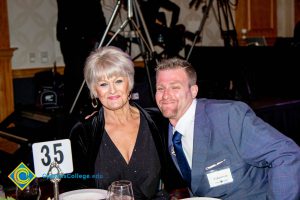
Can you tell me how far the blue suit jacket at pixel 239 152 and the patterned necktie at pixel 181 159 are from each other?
5 centimetres

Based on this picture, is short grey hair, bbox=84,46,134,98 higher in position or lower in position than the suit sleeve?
higher

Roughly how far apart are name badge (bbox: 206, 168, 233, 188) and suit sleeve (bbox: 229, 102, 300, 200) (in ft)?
0.32

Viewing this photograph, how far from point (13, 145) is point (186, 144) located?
3.71 meters

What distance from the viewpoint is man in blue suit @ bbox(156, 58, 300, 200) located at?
1.71 meters

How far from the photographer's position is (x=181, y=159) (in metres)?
1.89

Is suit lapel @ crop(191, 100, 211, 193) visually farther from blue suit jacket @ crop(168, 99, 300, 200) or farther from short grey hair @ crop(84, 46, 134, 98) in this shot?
short grey hair @ crop(84, 46, 134, 98)

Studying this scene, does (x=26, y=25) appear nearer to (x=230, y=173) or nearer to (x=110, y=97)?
(x=110, y=97)

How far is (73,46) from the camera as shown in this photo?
14.7 ft

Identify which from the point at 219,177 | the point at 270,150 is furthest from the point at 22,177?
the point at 270,150

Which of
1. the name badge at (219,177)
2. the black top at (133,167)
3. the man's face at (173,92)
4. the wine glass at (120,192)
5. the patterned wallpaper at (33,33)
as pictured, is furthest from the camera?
the patterned wallpaper at (33,33)

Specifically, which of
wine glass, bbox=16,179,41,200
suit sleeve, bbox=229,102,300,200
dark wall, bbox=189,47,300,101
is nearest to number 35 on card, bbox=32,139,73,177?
wine glass, bbox=16,179,41,200

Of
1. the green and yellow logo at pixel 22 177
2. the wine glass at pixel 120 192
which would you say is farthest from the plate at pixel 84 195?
the wine glass at pixel 120 192

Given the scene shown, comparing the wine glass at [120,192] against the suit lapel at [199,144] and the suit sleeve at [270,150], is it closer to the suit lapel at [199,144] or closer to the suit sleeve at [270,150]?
the suit lapel at [199,144]

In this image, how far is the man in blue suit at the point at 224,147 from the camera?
171 cm
